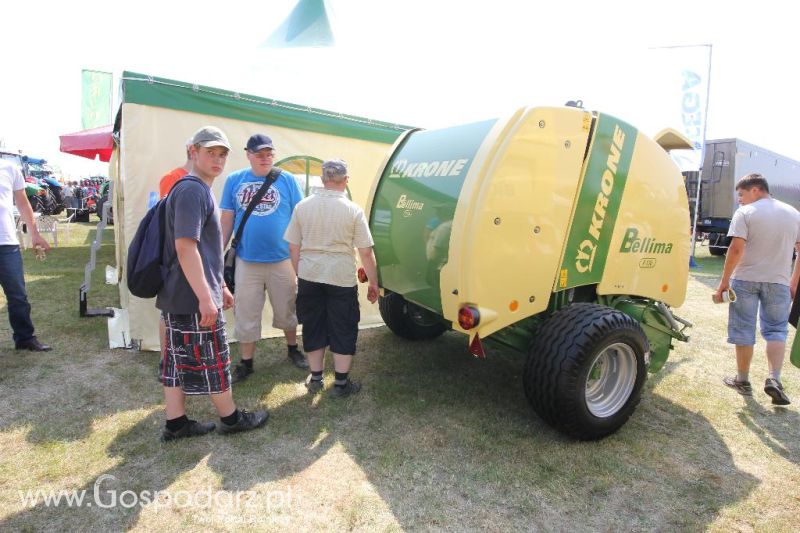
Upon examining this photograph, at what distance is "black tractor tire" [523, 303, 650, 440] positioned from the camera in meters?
2.80

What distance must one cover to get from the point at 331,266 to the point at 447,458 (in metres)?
1.51

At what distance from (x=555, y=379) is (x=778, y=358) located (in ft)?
7.83

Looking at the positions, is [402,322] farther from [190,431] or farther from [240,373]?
[190,431]

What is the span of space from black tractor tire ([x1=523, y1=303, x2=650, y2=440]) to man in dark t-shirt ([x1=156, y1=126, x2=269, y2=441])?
75.7 inches

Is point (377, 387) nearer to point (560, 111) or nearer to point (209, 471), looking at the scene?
point (209, 471)

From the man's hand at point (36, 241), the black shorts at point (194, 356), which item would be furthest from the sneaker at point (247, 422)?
the man's hand at point (36, 241)

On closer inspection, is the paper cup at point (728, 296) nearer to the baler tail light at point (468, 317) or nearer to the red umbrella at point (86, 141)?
the baler tail light at point (468, 317)

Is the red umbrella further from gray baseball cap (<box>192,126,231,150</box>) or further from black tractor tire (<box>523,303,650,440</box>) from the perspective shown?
black tractor tire (<box>523,303,650,440</box>)

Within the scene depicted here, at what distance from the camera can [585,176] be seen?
309cm

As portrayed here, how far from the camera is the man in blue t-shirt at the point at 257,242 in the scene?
3.74 meters

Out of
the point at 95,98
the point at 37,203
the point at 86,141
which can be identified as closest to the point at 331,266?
the point at 86,141

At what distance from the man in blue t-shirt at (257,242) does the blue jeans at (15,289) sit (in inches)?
74.6

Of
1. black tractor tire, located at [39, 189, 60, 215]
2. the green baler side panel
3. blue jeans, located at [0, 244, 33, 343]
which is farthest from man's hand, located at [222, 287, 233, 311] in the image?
black tractor tire, located at [39, 189, 60, 215]

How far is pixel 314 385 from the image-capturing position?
3.68 m
